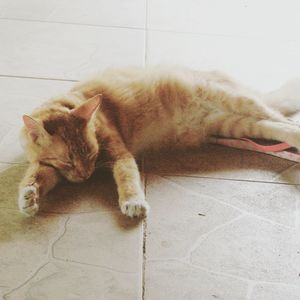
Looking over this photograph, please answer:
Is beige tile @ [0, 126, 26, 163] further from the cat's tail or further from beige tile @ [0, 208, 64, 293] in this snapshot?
the cat's tail

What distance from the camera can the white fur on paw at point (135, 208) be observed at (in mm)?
1848

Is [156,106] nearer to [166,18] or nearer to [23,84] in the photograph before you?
[23,84]

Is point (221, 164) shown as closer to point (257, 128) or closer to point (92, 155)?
point (257, 128)

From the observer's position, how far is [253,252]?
1.74 metres

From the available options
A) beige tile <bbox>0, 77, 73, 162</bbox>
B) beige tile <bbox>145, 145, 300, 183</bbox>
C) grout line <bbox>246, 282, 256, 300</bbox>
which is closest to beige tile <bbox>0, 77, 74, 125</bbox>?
beige tile <bbox>0, 77, 73, 162</bbox>

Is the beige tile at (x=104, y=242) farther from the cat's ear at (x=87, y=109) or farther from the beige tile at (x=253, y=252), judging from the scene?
the cat's ear at (x=87, y=109)

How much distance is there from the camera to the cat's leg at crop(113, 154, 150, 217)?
6.08ft

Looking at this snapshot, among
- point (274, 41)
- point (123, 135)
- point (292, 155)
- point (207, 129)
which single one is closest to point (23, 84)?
point (123, 135)

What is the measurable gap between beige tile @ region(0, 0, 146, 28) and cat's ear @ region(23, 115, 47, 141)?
1.92m

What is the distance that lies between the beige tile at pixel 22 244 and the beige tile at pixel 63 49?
1286mm

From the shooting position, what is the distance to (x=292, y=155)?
2.26 meters

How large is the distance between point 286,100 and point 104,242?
139 centimetres

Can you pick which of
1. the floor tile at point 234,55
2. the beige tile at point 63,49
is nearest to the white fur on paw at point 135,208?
the beige tile at point 63,49

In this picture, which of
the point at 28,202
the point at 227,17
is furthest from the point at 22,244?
the point at 227,17
